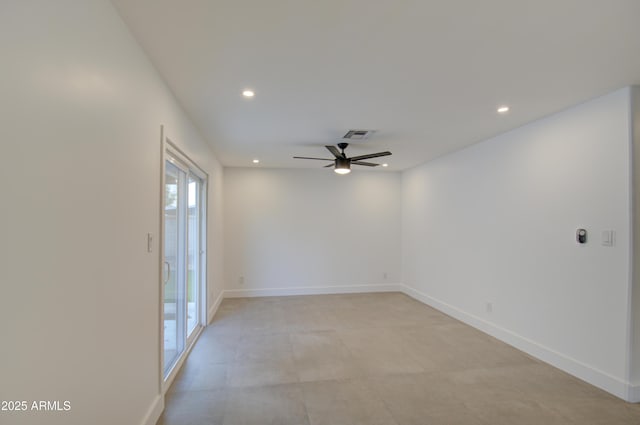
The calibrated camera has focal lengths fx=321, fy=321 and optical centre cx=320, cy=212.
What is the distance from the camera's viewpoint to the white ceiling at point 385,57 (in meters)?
1.68

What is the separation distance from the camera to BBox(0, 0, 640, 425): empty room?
3.90 ft

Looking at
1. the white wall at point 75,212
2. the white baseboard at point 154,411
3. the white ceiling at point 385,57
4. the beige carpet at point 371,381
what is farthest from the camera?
the beige carpet at point 371,381

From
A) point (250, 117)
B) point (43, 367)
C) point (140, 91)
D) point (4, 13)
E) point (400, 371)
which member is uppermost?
point (250, 117)

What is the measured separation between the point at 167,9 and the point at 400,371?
337 centimetres

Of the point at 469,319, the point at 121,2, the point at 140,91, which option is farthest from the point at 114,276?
the point at 469,319

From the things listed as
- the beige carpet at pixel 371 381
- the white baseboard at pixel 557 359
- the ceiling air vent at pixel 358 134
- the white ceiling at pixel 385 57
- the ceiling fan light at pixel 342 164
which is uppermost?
the white ceiling at pixel 385 57

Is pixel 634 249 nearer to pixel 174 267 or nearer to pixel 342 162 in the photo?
pixel 342 162

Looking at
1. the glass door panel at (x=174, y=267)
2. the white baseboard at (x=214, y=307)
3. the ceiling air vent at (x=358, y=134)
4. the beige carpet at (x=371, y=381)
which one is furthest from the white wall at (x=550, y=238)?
the glass door panel at (x=174, y=267)

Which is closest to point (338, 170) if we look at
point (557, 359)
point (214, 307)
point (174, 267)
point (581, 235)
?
point (174, 267)

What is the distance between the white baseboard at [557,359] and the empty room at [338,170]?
0.02 m

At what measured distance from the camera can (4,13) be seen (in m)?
0.94

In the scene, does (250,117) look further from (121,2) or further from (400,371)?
(400,371)

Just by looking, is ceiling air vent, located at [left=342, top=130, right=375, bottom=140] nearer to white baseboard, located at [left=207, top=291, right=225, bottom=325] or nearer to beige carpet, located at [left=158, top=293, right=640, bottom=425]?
beige carpet, located at [left=158, top=293, right=640, bottom=425]

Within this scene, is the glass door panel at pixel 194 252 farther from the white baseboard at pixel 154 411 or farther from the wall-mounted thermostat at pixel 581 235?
the wall-mounted thermostat at pixel 581 235
